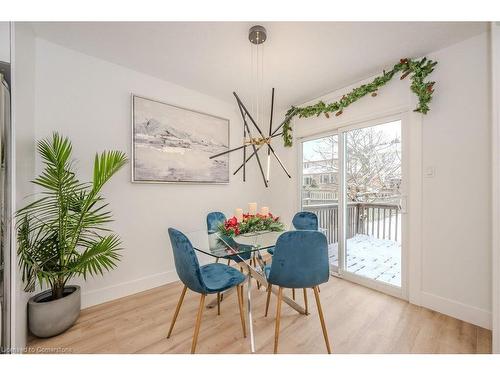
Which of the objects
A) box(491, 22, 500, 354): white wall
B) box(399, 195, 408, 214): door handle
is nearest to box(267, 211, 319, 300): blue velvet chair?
box(399, 195, 408, 214): door handle

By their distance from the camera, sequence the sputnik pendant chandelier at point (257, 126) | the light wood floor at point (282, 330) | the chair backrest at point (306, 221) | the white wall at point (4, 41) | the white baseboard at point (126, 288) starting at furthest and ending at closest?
the chair backrest at point (306, 221)
the white baseboard at point (126, 288)
the sputnik pendant chandelier at point (257, 126)
the light wood floor at point (282, 330)
the white wall at point (4, 41)

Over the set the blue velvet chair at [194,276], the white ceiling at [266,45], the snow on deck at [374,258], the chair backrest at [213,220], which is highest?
the white ceiling at [266,45]

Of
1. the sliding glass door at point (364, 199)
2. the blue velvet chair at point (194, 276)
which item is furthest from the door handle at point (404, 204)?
the blue velvet chair at point (194, 276)

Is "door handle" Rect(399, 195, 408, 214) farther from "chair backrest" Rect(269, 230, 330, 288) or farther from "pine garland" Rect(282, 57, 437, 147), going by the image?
"chair backrest" Rect(269, 230, 330, 288)

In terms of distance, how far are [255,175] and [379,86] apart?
2.18 m

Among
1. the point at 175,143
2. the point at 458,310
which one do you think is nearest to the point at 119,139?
the point at 175,143

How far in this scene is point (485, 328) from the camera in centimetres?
176

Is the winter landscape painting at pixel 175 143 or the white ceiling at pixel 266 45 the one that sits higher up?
the white ceiling at pixel 266 45

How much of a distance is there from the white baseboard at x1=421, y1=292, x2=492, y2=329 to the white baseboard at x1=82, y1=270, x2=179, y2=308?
2883mm

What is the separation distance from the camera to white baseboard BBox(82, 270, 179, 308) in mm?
2142

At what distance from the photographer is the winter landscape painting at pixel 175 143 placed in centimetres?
246

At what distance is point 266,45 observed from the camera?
1.98 m

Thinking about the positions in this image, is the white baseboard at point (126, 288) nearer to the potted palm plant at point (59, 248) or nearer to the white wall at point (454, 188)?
the potted palm plant at point (59, 248)

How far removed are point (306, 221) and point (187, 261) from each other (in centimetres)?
155
